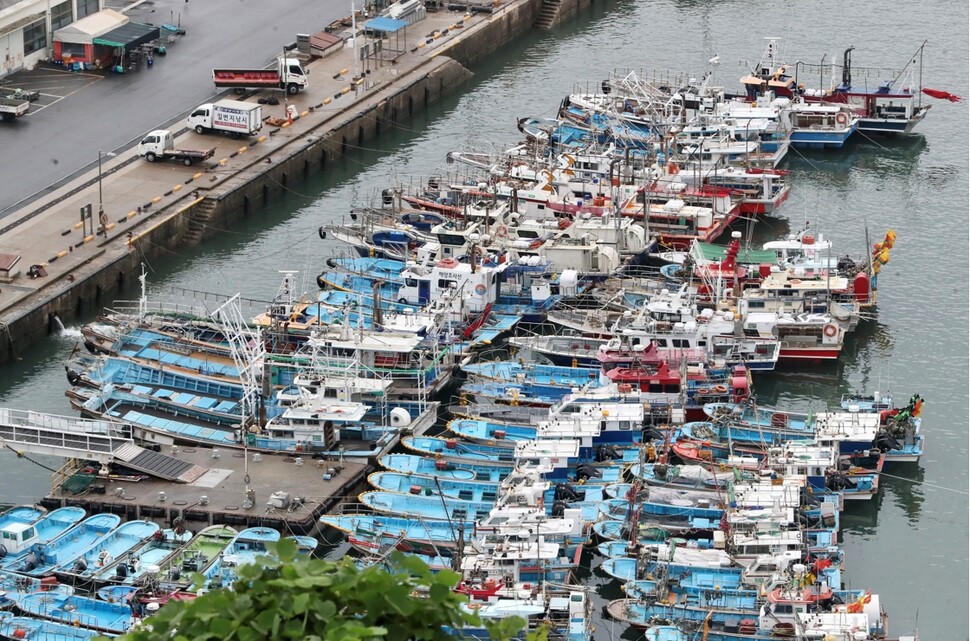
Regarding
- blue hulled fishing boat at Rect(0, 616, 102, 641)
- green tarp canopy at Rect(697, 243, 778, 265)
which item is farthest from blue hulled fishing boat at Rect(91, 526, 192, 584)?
green tarp canopy at Rect(697, 243, 778, 265)

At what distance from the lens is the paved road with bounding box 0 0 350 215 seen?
11788 centimetres

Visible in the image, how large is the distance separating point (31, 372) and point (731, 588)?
3713cm

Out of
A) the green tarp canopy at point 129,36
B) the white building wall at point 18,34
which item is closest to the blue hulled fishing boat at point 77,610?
the white building wall at point 18,34

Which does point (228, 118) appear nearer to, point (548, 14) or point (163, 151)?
point (163, 151)

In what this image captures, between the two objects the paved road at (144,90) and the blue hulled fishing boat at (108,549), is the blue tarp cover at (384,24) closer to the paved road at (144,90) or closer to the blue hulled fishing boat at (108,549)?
the paved road at (144,90)

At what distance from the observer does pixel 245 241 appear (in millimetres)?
113062

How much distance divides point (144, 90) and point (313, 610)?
3537 inches

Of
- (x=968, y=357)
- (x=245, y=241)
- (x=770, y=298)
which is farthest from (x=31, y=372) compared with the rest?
(x=968, y=357)

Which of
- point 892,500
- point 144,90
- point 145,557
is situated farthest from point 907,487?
point 144,90

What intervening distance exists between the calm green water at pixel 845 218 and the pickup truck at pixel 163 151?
4.89m

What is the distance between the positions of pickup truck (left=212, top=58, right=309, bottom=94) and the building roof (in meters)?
8.14

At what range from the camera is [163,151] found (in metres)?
118

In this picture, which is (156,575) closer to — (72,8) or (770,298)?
(770,298)

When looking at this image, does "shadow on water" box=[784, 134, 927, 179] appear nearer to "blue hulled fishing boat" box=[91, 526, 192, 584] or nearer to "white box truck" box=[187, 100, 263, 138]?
"white box truck" box=[187, 100, 263, 138]
